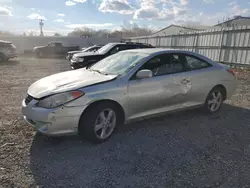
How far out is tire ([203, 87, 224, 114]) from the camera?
4.44 meters

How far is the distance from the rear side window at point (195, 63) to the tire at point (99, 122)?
1873 millimetres

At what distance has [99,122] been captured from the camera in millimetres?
3125

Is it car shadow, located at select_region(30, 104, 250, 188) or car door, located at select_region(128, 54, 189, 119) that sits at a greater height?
car door, located at select_region(128, 54, 189, 119)

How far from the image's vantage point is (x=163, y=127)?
150 inches

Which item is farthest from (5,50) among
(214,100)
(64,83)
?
(214,100)

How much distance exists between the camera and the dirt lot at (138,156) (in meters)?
2.37

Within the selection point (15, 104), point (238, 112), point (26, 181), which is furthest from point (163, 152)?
point (15, 104)

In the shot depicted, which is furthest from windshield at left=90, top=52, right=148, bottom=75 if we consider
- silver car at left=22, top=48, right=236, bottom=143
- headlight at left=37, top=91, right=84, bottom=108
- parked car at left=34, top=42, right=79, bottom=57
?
parked car at left=34, top=42, right=79, bottom=57

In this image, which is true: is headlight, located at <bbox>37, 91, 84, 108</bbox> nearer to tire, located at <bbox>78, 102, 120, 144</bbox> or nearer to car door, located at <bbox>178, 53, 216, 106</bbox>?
tire, located at <bbox>78, 102, 120, 144</bbox>

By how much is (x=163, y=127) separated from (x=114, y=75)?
1.37 metres

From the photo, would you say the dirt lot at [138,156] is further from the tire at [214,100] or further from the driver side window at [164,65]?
the driver side window at [164,65]

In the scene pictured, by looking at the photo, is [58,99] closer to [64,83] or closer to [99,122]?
[64,83]

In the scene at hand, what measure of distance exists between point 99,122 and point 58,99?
2.33 ft

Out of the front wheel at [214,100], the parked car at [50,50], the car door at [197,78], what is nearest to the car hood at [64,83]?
the car door at [197,78]
